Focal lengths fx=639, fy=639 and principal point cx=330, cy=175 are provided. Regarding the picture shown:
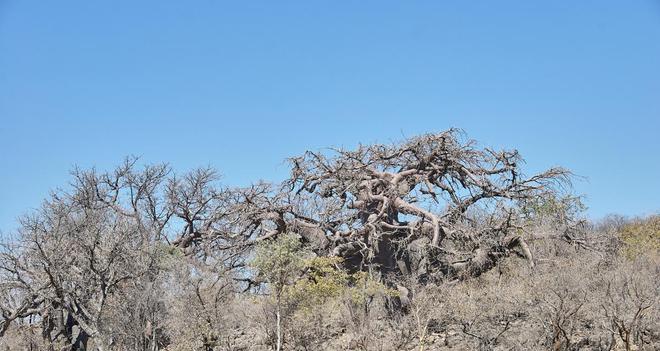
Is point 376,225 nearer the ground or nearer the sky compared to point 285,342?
nearer the sky

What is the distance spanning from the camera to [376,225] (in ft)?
59.0

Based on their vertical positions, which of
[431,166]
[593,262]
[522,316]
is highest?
[431,166]

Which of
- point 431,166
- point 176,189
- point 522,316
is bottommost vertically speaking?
point 522,316

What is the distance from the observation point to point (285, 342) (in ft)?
52.1

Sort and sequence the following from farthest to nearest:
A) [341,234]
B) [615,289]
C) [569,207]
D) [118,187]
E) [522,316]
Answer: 1. [118,187]
2. [569,207]
3. [341,234]
4. [522,316]
5. [615,289]

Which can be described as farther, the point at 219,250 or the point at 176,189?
the point at 176,189

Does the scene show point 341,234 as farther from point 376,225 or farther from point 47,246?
point 47,246

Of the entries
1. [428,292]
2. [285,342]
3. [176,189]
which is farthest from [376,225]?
[176,189]

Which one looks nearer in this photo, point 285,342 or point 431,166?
point 285,342

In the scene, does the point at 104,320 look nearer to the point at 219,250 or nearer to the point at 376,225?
the point at 219,250

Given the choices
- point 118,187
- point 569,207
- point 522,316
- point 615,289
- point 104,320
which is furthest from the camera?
point 118,187

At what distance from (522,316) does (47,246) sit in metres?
11.8

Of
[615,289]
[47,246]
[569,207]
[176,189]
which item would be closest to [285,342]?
[47,246]

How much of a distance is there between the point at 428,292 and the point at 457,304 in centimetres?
86
